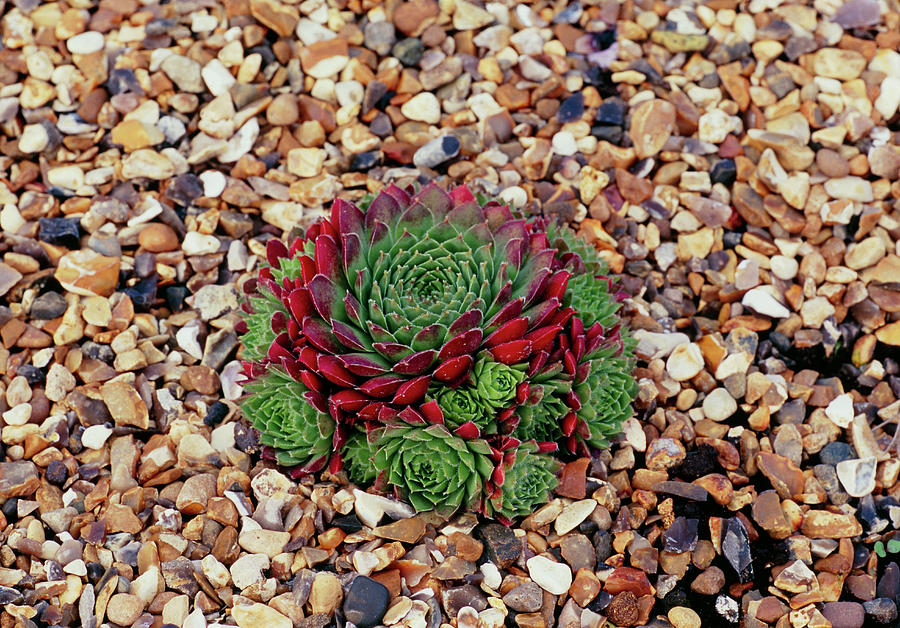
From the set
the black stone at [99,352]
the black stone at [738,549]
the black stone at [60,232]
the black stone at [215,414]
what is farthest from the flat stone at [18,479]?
the black stone at [738,549]

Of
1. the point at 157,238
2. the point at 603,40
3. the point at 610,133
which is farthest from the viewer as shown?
the point at 603,40

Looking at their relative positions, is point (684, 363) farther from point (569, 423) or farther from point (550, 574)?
point (550, 574)

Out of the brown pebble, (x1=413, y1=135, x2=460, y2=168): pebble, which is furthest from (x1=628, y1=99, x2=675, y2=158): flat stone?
the brown pebble

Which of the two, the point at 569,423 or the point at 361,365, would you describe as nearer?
the point at 361,365

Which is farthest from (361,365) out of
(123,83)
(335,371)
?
(123,83)

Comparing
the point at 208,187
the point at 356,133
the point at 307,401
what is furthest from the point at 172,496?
the point at 356,133

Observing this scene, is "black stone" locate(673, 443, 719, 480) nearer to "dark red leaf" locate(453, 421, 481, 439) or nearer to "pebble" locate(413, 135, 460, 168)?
"dark red leaf" locate(453, 421, 481, 439)
